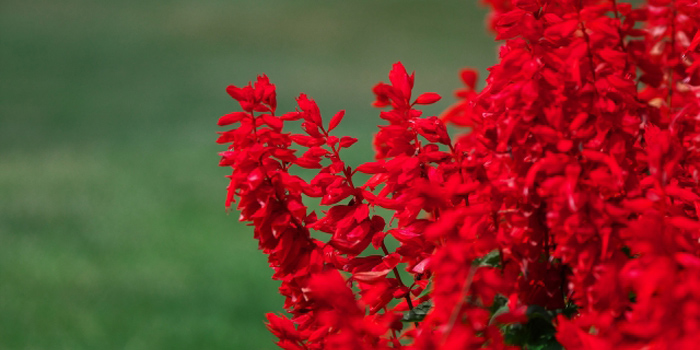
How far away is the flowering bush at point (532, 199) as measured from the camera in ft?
1.39

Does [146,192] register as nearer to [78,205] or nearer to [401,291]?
[78,205]

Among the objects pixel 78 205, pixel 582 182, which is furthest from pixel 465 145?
pixel 78 205

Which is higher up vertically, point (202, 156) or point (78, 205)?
point (202, 156)

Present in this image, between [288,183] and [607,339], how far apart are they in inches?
10.1

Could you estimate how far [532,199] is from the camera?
501mm

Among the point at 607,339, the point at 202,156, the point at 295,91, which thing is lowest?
the point at 607,339

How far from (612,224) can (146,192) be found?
8.30 feet

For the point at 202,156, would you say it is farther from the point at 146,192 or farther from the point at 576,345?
the point at 576,345

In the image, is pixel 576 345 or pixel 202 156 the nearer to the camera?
pixel 576 345

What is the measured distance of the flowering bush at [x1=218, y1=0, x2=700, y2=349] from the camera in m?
0.43

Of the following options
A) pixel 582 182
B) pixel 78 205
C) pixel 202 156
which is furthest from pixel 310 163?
pixel 202 156

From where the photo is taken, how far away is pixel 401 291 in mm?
609

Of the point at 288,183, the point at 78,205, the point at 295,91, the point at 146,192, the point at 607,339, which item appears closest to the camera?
the point at 607,339

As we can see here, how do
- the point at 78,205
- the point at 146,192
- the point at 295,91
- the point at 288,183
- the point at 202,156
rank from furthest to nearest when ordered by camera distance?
the point at 295,91, the point at 202,156, the point at 146,192, the point at 78,205, the point at 288,183
